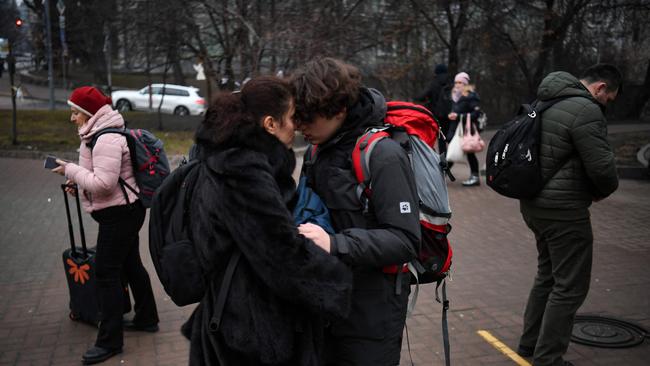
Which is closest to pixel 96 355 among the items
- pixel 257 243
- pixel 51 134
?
pixel 257 243

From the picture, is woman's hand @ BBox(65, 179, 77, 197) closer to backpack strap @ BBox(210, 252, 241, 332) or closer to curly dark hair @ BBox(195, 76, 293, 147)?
curly dark hair @ BBox(195, 76, 293, 147)

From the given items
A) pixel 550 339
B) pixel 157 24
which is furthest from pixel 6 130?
pixel 550 339

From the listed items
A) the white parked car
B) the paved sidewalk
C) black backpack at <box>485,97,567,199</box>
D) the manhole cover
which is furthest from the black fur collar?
the white parked car

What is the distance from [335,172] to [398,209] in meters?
0.29

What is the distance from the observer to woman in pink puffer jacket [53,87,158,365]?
12.9 feet

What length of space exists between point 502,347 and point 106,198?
2.94m

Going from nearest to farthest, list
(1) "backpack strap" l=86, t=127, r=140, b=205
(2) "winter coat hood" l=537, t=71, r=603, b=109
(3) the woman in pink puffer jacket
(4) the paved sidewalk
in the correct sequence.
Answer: (2) "winter coat hood" l=537, t=71, r=603, b=109 < (3) the woman in pink puffer jacket < (1) "backpack strap" l=86, t=127, r=140, b=205 < (4) the paved sidewalk

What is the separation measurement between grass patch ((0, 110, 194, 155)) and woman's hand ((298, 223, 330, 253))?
465 inches

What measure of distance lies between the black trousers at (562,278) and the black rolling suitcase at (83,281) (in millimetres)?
2964

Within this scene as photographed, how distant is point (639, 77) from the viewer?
2448 centimetres

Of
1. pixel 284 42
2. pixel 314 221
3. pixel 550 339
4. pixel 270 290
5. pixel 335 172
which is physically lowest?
pixel 550 339

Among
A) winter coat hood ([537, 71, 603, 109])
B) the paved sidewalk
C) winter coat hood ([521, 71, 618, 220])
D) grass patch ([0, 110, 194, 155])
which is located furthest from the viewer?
grass patch ([0, 110, 194, 155])

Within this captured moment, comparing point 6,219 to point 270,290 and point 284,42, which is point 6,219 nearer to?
point 270,290

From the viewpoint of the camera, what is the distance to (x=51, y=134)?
16719mm
